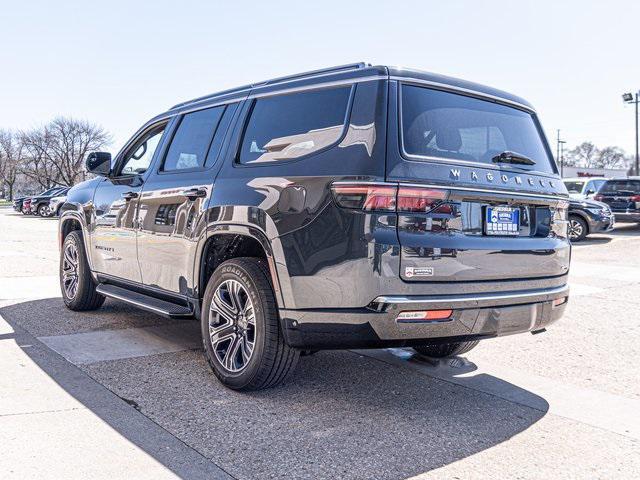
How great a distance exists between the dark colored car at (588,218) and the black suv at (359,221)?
1361cm

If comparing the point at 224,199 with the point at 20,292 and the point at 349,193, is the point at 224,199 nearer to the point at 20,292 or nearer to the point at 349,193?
the point at 349,193

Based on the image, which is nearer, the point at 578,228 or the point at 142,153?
the point at 142,153

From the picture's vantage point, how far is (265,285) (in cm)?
381

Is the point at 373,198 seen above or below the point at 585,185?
below

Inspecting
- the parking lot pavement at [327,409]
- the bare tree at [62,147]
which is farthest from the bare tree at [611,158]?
the parking lot pavement at [327,409]

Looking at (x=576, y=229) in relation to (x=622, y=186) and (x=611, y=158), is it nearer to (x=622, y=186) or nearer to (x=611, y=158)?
(x=622, y=186)

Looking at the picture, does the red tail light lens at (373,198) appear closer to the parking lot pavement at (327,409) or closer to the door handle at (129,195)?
the parking lot pavement at (327,409)

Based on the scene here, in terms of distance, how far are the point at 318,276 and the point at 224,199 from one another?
1028 mm

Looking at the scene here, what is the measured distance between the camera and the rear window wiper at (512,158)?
12.7ft

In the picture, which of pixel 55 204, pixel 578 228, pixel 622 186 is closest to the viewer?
pixel 578 228

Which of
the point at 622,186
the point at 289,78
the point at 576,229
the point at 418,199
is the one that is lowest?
the point at 576,229

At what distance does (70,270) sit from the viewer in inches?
264

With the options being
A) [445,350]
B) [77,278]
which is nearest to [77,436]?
[445,350]

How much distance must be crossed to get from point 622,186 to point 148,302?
60.2ft
